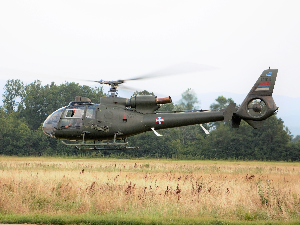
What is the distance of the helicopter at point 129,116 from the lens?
18703 mm

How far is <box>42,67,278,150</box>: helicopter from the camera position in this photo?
61.4ft

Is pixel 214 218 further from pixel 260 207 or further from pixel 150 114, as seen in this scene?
pixel 150 114

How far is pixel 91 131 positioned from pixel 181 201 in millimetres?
7714

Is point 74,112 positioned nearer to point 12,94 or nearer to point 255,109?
point 255,109

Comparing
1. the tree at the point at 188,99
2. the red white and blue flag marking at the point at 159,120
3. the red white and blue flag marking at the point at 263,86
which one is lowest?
the red white and blue flag marking at the point at 159,120

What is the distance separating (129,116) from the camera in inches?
747

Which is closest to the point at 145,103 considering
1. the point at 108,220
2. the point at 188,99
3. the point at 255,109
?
the point at 255,109

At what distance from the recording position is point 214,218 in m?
11.1

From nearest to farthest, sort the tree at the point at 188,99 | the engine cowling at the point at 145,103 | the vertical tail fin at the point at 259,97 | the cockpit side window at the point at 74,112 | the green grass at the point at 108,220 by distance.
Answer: the green grass at the point at 108,220, the cockpit side window at the point at 74,112, the engine cowling at the point at 145,103, the vertical tail fin at the point at 259,97, the tree at the point at 188,99

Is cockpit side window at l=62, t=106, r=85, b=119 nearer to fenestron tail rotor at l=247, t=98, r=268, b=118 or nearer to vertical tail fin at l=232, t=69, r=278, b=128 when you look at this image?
vertical tail fin at l=232, t=69, r=278, b=128

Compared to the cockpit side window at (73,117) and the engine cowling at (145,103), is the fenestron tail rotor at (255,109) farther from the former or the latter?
the cockpit side window at (73,117)

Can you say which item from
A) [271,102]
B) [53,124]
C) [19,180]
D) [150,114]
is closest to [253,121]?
[271,102]

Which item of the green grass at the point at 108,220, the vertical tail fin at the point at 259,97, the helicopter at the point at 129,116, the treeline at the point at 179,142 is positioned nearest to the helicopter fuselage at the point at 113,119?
the helicopter at the point at 129,116

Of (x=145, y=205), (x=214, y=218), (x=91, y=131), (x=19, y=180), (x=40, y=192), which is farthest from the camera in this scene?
(x=91, y=131)
